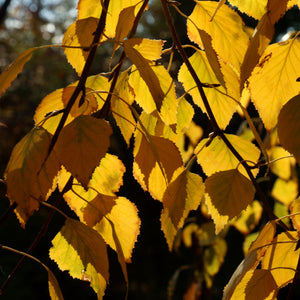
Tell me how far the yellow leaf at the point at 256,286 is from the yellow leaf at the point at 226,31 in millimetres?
193

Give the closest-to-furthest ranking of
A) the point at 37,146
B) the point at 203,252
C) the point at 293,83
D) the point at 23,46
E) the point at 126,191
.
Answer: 1. the point at 37,146
2. the point at 293,83
3. the point at 203,252
4. the point at 126,191
5. the point at 23,46

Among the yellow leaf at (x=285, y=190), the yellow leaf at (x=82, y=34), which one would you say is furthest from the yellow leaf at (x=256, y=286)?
the yellow leaf at (x=285, y=190)

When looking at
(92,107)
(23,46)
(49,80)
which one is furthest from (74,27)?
(23,46)

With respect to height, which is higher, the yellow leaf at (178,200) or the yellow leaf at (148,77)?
the yellow leaf at (148,77)

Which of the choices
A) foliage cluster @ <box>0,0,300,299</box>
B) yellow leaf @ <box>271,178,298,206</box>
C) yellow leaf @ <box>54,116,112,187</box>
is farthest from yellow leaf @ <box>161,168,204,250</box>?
yellow leaf @ <box>271,178,298,206</box>

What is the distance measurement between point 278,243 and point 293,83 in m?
0.15

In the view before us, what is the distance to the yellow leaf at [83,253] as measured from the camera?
1.42 feet

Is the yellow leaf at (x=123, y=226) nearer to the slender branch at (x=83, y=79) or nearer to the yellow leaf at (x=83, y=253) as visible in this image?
the yellow leaf at (x=83, y=253)

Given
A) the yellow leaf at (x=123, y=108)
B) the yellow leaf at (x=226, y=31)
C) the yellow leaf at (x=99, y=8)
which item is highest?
the yellow leaf at (x=99, y=8)

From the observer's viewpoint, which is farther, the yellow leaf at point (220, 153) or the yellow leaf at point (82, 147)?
the yellow leaf at point (220, 153)

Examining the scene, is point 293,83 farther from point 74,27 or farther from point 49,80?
point 49,80

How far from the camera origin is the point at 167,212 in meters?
0.48

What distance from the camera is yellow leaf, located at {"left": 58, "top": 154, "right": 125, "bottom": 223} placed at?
488 millimetres

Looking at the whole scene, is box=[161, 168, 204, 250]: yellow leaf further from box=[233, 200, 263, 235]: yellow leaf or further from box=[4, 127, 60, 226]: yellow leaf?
box=[233, 200, 263, 235]: yellow leaf
